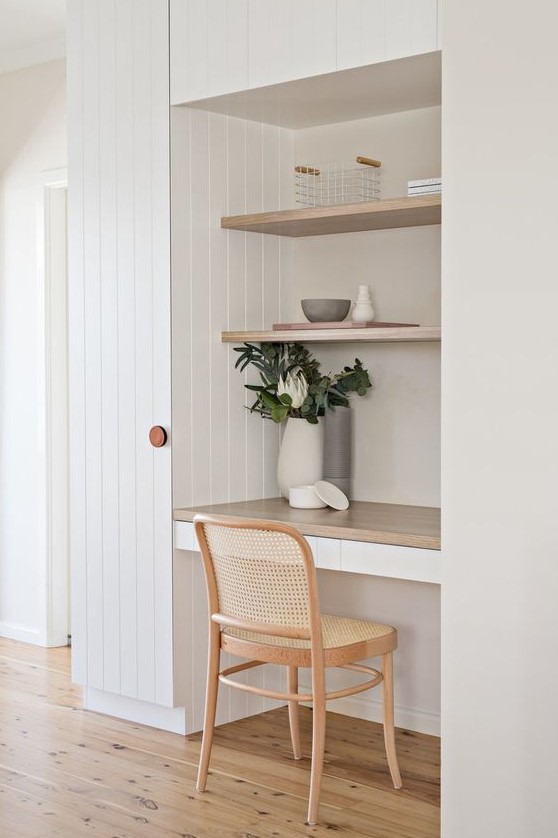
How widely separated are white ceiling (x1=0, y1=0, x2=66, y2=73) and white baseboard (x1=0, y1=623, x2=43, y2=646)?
106 inches

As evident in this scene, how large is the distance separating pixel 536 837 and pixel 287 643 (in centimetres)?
103

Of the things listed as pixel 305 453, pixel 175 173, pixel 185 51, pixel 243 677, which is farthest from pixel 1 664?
pixel 185 51

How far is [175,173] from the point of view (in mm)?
3762

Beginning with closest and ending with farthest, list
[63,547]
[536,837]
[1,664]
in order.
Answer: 1. [536,837]
2. [1,664]
3. [63,547]

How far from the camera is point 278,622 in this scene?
3.11 metres

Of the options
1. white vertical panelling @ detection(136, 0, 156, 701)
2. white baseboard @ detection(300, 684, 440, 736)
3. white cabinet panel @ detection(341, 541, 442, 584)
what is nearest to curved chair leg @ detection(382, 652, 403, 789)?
white cabinet panel @ detection(341, 541, 442, 584)

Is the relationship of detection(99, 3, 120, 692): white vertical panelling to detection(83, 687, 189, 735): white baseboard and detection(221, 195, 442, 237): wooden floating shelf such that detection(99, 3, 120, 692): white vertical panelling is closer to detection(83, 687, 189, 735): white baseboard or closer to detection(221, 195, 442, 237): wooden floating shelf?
detection(83, 687, 189, 735): white baseboard

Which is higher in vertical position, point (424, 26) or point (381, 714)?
point (424, 26)

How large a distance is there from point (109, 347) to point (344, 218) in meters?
0.98

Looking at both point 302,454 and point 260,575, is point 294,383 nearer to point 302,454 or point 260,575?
point 302,454

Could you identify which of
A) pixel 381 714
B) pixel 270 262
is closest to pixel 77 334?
pixel 270 262

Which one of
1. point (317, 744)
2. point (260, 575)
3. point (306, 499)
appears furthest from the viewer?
point (306, 499)

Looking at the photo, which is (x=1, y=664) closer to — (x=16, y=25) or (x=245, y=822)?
(x=245, y=822)

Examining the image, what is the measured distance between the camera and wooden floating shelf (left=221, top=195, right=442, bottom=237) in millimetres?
3404
